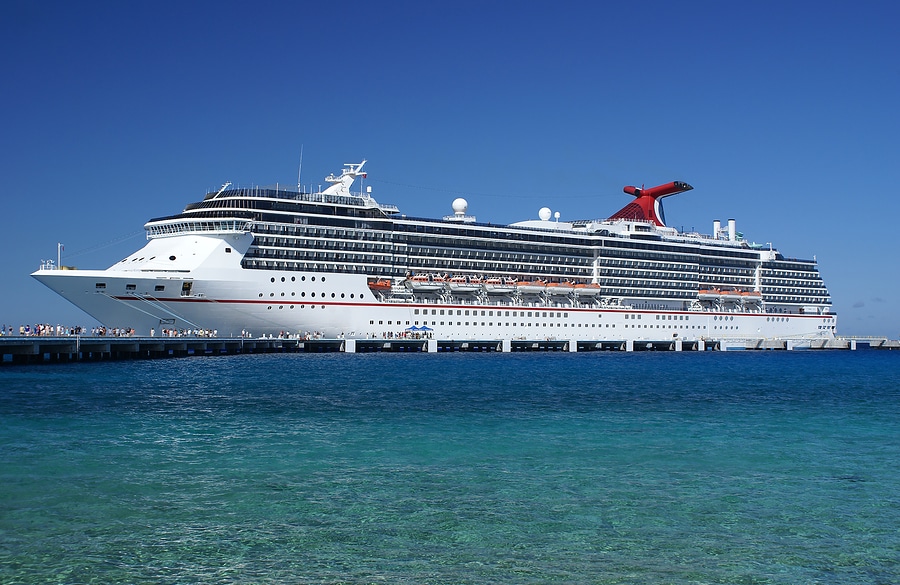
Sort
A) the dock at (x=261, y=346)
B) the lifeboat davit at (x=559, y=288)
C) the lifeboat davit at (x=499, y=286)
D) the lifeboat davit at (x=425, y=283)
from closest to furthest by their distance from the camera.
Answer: the dock at (x=261, y=346) < the lifeboat davit at (x=425, y=283) < the lifeboat davit at (x=499, y=286) < the lifeboat davit at (x=559, y=288)

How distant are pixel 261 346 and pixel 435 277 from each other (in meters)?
16.9

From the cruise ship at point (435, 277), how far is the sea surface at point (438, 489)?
25.5 m

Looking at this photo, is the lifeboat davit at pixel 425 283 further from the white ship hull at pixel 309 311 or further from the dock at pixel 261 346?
the dock at pixel 261 346

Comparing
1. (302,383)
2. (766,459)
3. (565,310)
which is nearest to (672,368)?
(565,310)

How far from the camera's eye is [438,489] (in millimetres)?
18828

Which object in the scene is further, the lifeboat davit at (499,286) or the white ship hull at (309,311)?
the lifeboat davit at (499,286)

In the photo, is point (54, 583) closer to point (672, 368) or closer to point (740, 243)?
point (672, 368)

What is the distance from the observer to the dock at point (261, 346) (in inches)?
2192

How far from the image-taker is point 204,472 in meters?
20.2

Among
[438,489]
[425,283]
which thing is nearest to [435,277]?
[425,283]

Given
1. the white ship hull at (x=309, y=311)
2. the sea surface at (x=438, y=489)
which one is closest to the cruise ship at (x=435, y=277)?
the white ship hull at (x=309, y=311)

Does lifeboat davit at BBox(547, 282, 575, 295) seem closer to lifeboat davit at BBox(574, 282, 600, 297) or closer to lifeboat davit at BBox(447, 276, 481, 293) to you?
lifeboat davit at BBox(574, 282, 600, 297)

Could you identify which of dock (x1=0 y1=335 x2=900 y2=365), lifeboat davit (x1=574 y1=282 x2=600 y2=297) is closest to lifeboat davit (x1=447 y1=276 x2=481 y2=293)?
dock (x1=0 y1=335 x2=900 y2=365)

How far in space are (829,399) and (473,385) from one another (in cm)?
1679
